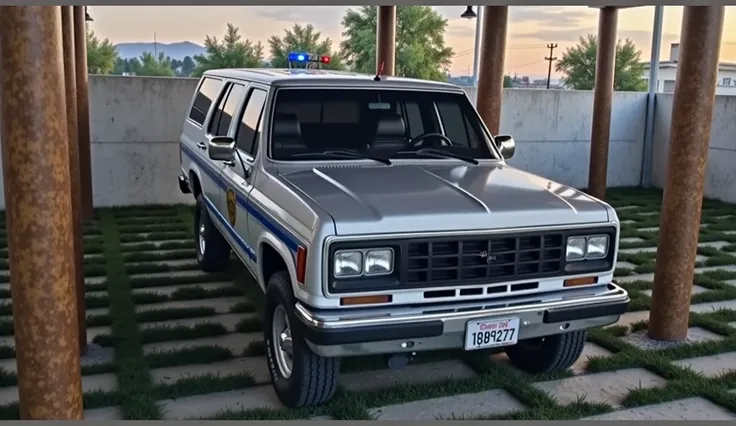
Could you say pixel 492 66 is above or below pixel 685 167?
above

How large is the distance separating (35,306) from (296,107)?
2.58 meters

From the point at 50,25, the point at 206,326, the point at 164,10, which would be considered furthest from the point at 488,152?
the point at 164,10

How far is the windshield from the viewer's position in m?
5.04

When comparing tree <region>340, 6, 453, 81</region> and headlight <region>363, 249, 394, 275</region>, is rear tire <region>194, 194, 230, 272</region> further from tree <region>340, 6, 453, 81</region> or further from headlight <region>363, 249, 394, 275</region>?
tree <region>340, 6, 453, 81</region>

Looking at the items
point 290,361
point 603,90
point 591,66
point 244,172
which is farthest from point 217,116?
point 591,66

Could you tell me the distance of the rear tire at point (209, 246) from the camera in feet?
23.1

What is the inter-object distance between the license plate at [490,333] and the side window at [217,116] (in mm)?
3433

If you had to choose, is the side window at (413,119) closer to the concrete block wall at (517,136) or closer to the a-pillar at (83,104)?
the a-pillar at (83,104)

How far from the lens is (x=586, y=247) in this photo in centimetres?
428

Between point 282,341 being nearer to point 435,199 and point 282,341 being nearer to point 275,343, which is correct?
point 275,343

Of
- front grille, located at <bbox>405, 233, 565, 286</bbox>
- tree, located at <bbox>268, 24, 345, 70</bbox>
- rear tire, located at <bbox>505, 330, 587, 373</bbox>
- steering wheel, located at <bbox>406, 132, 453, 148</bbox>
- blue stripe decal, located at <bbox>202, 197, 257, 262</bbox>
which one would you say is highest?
tree, located at <bbox>268, 24, 345, 70</bbox>

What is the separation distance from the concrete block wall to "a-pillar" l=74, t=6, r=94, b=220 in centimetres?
99

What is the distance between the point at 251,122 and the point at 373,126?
905 millimetres

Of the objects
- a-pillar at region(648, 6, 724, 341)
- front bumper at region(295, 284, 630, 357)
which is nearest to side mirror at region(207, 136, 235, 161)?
front bumper at region(295, 284, 630, 357)
